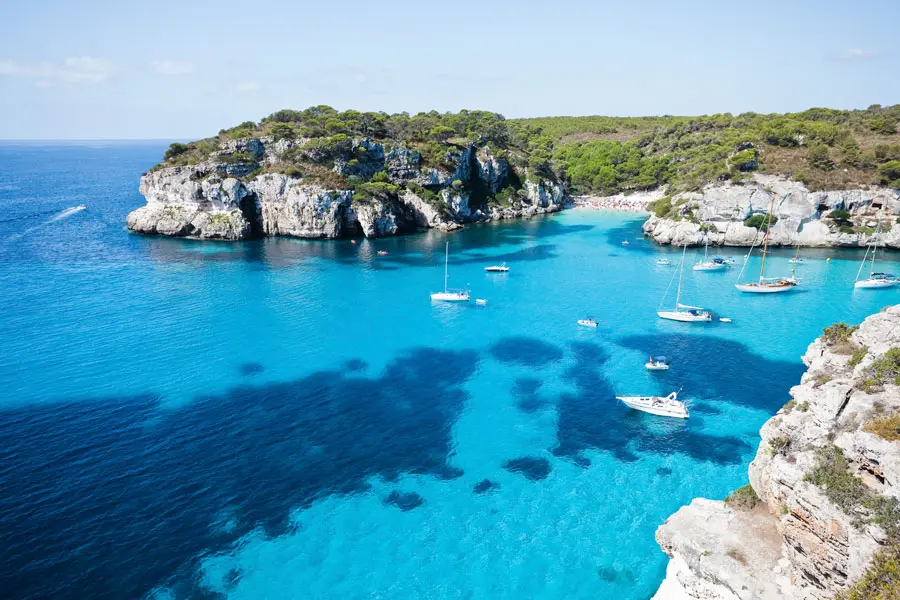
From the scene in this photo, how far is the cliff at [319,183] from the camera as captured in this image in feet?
304

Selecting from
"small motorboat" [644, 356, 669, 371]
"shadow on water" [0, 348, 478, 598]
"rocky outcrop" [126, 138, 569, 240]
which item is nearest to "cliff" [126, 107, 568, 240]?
"rocky outcrop" [126, 138, 569, 240]

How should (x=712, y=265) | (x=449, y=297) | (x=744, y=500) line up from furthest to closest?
(x=712, y=265), (x=449, y=297), (x=744, y=500)

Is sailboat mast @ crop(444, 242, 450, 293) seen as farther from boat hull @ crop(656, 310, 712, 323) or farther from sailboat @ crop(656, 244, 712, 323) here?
boat hull @ crop(656, 310, 712, 323)

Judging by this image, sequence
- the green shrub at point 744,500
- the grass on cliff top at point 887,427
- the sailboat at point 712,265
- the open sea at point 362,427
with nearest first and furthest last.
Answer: the grass on cliff top at point 887,427
the green shrub at point 744,500
the open sea at point 362,427
the sailboat at point 712,265

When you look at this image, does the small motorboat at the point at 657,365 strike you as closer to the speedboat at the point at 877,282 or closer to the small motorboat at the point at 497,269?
the small motorboat at the point at 497,269

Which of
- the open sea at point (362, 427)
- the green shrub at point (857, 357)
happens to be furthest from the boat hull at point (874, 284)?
the green shrub at point (857, 357)

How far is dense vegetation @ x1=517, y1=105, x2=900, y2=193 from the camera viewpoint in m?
91.7

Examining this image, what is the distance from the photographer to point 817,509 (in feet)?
45.2

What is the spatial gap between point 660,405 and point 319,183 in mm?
75861

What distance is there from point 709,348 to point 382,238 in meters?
63.9

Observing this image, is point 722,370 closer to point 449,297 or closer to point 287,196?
point 449,297

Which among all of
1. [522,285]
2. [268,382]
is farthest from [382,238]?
[268,382]

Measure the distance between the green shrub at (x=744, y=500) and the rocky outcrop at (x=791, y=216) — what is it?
79.2 meters

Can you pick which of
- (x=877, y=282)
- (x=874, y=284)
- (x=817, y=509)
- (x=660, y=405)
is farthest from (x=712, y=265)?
(x=817, y=509)
